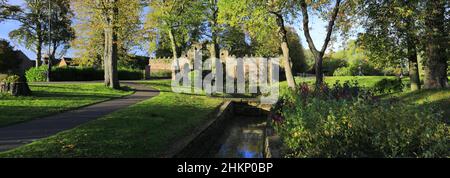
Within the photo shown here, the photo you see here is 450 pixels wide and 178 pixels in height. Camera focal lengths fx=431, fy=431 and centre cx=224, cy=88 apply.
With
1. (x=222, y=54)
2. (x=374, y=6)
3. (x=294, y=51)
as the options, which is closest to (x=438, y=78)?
(x=374, y=6)

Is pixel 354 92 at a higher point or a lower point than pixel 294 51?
lower

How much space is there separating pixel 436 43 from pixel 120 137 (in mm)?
15477

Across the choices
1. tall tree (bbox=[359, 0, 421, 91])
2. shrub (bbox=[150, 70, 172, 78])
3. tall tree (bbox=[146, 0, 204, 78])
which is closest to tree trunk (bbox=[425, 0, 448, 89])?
tall tree (bbox=[359, 0, 421, 91])

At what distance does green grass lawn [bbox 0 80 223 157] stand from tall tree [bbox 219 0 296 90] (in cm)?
981

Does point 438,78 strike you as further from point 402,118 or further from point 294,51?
point 294,51

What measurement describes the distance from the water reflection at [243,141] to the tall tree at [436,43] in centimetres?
846

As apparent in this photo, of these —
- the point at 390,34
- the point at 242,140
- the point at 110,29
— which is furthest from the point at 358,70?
the point at 242,140

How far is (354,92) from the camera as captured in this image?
14883 millimetres

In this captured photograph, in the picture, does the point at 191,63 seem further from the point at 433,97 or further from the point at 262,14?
the point at 433,97

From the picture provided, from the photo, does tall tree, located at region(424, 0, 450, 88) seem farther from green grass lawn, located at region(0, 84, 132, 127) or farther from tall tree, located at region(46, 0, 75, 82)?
tall tree, located at region(46, 0, 75, 82)

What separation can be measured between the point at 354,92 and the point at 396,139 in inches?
326

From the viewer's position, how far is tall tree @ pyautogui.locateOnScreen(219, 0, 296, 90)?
24.2 m

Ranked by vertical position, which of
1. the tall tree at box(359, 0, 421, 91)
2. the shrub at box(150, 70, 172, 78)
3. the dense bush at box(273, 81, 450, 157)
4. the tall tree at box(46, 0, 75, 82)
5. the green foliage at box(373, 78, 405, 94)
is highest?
the tall tree at box(46, 0, 75, 82)

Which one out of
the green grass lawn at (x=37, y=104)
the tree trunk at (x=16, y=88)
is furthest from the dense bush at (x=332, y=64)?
the tree trunk at (x=16, y=88)
